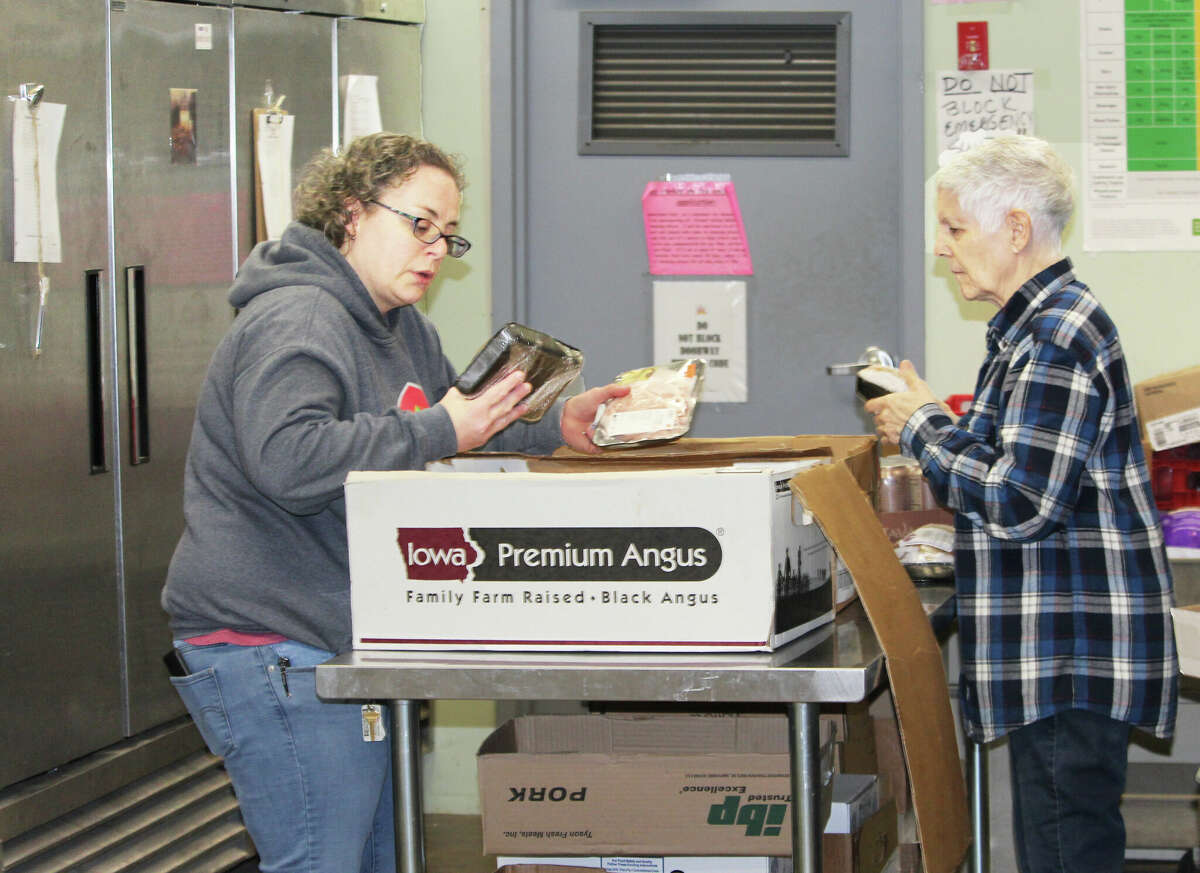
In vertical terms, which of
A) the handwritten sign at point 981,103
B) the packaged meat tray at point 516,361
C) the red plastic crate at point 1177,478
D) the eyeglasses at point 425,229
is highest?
the handwritten sign at point 981,103

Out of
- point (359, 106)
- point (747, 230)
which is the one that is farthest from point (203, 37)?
point (747, 230)

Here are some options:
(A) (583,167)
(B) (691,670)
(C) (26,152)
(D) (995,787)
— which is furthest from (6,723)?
(D) (995,787)

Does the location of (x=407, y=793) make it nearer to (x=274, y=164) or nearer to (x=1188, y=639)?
(x=1188, y=639)

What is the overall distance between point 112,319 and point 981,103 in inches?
79.7

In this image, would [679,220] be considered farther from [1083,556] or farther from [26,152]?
[1083,556]

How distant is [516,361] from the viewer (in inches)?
66.6

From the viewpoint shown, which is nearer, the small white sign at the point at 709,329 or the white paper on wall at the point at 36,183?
the white paper on wall at the point at 36,183

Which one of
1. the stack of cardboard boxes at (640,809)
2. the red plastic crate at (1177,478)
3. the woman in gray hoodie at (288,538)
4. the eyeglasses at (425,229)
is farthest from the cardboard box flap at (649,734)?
the red plastic crate at (1177,478)

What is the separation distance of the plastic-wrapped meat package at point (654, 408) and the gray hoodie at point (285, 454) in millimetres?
285

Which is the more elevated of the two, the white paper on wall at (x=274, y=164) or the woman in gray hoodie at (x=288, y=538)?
the white paper on wall at (x=274, y=164)

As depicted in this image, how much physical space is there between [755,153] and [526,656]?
6.66 feet

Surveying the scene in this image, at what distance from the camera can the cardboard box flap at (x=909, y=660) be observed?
1.52 meters

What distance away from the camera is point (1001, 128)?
123 inches

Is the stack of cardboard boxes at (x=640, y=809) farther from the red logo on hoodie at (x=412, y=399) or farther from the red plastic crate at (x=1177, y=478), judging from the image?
the red plastic crate at (x=1177, y=478)
